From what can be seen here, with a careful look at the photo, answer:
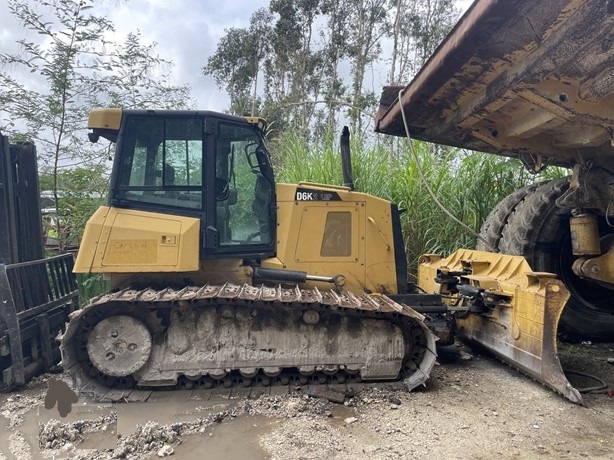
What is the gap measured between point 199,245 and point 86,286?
341 centimetres

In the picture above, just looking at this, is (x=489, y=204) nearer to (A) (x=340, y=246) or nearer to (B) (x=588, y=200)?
(B) (x=588, y=200)

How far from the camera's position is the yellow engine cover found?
3.74m

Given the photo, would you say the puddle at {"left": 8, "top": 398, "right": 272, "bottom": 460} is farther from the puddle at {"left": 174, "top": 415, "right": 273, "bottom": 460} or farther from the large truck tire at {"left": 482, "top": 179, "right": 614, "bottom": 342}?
the large truck tire at {"left": 482, "top": 179, "right": 614, "bottom": 342}

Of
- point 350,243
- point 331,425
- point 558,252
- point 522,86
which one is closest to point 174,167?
point 350,243

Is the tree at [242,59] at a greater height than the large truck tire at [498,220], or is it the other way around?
the tree at [242,59]

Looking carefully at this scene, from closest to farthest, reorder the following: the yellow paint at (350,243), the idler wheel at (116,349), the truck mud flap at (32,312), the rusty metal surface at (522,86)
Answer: the rusty metal surface at (522,86), the idler wheel at (116,349), the truck mud flap at (32,312), the yellow paint at (350,243)

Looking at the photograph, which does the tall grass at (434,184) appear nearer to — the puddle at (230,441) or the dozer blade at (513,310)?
the dozer blade at (513,310)

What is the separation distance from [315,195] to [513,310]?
72.1 inches

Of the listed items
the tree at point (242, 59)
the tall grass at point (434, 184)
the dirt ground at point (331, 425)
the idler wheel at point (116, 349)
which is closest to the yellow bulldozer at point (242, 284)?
the idler wheel at point (116, 349)

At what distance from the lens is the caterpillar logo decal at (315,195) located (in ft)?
14.0

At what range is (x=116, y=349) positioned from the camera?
3.56m

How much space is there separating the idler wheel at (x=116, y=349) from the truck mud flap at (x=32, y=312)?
66 centimetres

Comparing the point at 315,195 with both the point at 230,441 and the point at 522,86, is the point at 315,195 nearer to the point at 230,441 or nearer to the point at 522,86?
the point at 522,86

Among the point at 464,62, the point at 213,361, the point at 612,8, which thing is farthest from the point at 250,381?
the point at 612,8
